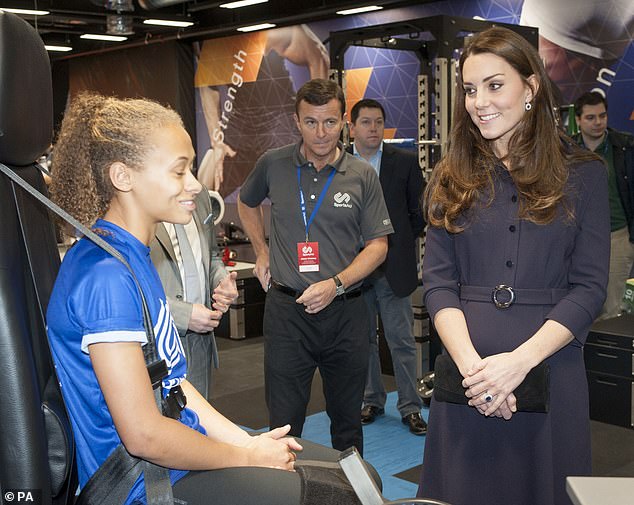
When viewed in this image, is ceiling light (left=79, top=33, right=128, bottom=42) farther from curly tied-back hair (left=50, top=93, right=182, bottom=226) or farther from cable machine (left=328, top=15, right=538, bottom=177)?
curly tied-back hair (left=50, top=93, right=182, bottom=226)

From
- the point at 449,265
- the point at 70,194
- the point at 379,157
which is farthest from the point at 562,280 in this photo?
the point at 379,157

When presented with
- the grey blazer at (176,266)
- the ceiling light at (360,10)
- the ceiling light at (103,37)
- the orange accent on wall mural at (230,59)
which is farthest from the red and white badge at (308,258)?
the ceiling light at (103,37)

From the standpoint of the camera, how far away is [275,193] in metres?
3.14

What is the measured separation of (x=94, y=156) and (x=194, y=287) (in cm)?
120

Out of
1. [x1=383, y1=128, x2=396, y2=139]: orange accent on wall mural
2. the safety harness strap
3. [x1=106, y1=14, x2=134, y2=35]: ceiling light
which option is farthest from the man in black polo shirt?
[x1=106, y1=14, x2=134, y2=35]: ceiling light

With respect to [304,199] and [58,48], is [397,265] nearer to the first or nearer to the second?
[304,199]

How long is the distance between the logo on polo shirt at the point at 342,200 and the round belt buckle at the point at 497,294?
50.0 inches

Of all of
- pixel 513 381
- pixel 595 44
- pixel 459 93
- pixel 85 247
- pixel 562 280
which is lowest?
pixel 513 381

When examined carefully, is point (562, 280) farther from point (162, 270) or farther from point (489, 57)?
point (162, 270)

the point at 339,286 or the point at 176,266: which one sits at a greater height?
the point at 176,266

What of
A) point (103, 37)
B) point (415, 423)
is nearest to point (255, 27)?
point (103, 37)

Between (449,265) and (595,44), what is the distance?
5420 mm

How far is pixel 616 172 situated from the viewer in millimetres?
5766

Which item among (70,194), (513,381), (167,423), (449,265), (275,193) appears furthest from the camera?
(275,193)
